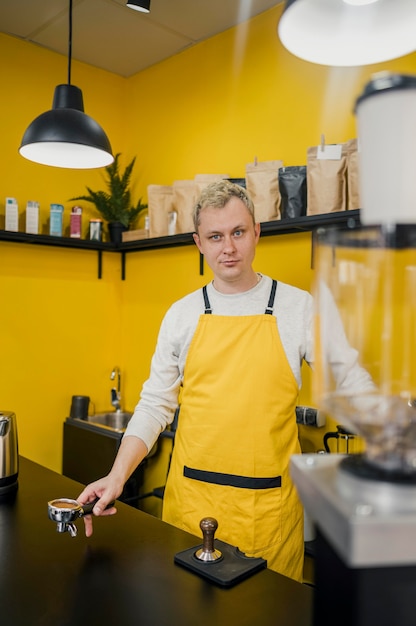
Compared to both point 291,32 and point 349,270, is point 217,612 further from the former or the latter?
point 291,32

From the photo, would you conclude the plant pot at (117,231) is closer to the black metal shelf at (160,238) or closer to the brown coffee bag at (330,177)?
the black metal shelf at (160,238)

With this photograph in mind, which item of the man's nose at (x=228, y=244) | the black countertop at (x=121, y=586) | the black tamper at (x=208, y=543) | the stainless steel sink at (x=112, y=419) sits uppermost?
the man's nose at (x=228, y=244)

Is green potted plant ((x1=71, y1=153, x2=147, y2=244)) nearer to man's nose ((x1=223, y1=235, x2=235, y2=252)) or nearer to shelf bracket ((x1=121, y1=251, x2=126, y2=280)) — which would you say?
shelf bracket ((x1=121, y1=251, x2=126, y2=280))

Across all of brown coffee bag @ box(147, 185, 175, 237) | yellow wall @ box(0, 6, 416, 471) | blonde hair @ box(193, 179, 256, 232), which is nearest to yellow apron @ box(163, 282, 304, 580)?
blonde hair @ box(193, 179, 256, 232)

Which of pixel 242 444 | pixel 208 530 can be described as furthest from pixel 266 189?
pixel 208 530

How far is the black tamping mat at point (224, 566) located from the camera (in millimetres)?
1231

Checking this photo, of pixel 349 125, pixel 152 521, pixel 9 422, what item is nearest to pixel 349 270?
pixel 152 521

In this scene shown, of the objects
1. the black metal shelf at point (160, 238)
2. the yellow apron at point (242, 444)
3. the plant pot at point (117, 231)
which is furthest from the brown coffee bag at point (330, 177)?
the plant pot at point (117, 231)

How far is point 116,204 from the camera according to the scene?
362 cm

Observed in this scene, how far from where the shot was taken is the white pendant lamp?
1222mm

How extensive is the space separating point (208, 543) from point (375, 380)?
2.12ft

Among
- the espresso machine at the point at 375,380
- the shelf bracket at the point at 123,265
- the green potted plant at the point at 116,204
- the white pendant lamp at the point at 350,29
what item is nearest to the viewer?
the espresso machine at the point at 375,380

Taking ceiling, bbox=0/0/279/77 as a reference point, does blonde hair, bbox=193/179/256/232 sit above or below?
below

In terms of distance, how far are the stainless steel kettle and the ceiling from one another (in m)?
2.21
